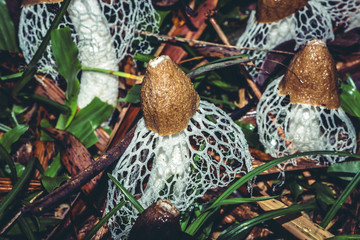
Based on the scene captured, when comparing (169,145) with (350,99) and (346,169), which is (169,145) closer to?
(346,169)

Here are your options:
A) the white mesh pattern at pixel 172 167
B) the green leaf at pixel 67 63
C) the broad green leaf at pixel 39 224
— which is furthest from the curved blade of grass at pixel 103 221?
the green leaf at pixel 67 63

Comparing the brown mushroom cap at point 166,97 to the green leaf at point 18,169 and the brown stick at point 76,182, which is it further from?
the green leaf at point 18,169

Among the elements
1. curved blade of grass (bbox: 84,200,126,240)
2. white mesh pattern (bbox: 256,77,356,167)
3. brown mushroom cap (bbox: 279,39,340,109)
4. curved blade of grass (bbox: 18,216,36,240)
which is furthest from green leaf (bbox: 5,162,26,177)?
brown mushroom cap (bbox: 279,39,340,109)

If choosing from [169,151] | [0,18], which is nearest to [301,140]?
[169,151]

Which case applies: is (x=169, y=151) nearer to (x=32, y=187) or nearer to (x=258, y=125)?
(x=258, y=125)

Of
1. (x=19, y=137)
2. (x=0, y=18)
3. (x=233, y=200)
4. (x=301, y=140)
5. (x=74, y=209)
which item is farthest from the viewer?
(x=0, y=18)

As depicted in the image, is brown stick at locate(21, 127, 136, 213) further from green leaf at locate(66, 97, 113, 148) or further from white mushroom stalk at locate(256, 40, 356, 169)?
white mushroom stalk at locate(256, 40, 356, 169)

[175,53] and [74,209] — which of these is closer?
[74,209]

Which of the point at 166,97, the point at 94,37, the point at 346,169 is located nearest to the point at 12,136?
the point at 94,37
